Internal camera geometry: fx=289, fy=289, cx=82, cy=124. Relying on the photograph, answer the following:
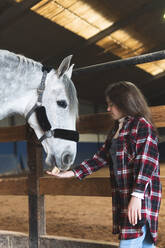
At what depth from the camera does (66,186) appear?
1.99 metres

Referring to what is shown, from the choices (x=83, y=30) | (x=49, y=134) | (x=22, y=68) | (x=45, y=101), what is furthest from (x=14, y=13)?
(x=49, y=134)

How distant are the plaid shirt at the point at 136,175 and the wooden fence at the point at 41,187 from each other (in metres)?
0.41

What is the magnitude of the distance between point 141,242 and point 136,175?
1.05 ft

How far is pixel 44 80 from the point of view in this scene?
1.70 meters

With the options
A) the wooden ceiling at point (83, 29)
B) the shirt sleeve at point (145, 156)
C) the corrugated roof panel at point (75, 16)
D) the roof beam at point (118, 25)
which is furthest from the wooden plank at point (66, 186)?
the roof beam at point (118, 25)

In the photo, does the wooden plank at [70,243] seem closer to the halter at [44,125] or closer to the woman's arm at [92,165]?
the woman's arm at [92,165]

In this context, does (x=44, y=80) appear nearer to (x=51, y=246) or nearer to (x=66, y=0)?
(x=51, y=246)

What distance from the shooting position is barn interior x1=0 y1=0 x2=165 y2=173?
8.38 metres

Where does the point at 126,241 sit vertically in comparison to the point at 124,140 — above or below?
below

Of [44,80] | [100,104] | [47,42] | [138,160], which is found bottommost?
[138,160]

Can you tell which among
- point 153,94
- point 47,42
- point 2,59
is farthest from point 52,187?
point 153,94

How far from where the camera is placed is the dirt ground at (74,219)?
2845 mm

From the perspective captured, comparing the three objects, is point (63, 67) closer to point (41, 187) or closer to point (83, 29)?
point (41, 187)

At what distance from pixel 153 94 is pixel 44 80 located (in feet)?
59.2
